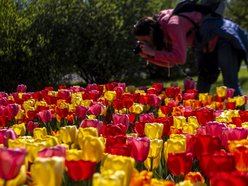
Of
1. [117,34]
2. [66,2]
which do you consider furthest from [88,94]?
[117,34]

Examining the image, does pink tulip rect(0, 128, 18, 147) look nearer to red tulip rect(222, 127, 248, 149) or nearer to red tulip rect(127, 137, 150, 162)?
red tulip rect(127, 137, 150, 162)

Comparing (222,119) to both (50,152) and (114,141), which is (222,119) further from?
(50,152)

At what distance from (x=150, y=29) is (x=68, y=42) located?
6.46m

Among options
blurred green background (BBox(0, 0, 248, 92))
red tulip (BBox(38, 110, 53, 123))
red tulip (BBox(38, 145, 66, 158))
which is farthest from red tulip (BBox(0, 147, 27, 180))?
blurred green background (BBox(0, 0, 248, 92))

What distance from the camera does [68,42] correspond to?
40.3 ft

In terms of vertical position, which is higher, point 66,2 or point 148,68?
point 66,2

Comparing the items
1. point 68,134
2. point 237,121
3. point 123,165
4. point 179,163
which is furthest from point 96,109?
point 123,165

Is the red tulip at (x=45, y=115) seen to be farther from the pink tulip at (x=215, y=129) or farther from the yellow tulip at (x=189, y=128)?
the pink tulip at (x=215, y=129)

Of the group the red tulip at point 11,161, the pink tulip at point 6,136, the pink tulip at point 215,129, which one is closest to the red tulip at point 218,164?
the red tulip at point 11,161

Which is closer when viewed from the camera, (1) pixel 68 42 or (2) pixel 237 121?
(2) pixel 237 121

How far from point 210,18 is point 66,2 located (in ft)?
21.7

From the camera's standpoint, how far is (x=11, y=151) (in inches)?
61.2

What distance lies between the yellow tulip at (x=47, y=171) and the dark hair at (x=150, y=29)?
440cm

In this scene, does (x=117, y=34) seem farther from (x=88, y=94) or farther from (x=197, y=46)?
(x=88, y=94)
